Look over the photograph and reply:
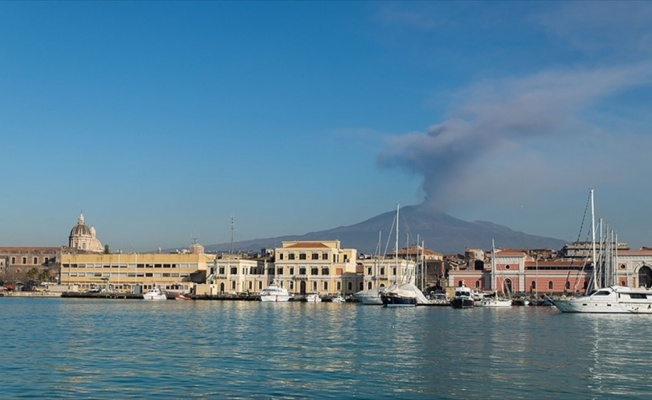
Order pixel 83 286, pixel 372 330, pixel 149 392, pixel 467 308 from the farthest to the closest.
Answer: pixel 83 286 → pixel 467 308 → pixel 372 330 → pixel 149 392

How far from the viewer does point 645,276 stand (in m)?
104

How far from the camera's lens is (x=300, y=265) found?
370ft

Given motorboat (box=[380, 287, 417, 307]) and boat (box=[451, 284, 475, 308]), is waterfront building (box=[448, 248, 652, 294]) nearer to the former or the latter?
boat (box=[451, 284, 475, 308])

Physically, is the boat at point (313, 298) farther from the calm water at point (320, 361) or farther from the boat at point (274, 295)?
the calm water at point (320, 361)

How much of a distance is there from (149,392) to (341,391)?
18.1 feet

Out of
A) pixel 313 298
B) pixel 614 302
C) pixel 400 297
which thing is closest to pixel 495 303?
pixel 400 297

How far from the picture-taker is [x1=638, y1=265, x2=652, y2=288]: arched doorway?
103875mm

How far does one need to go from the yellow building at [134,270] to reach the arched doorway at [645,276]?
5791 cm

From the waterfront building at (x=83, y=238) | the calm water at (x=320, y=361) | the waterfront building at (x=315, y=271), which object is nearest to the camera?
the calm water at (x=320, y=361)

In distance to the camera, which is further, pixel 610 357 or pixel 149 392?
pixel 610 357

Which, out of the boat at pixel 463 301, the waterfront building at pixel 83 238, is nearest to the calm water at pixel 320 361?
the boat at pixel 463 301

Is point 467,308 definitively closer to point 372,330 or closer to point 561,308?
point 561,308

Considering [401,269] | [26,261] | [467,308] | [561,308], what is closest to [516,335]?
[561,308]

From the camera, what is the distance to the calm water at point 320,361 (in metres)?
24.2
